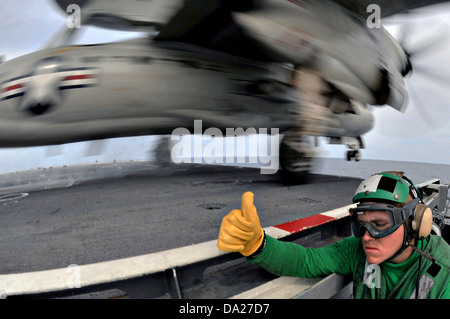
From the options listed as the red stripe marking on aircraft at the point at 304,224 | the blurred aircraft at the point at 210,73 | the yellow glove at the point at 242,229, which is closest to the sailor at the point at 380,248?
the yellow glove at the point at 242,229

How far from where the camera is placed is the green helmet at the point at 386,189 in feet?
5.22

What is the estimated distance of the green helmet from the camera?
1.59 m

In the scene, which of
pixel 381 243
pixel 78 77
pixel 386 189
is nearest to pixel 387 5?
pixel 386 189

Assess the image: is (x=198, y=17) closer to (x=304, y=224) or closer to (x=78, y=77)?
(x=78, y=77)

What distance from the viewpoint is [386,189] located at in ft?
5.30

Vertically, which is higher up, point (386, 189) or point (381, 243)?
point (386, 189)

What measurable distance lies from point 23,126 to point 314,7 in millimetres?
5939

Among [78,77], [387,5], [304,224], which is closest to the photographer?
[304,224]

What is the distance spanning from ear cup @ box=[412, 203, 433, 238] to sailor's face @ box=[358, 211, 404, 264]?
8 cm

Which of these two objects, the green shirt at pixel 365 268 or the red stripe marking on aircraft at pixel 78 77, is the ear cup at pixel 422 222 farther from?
the red stripe marking on aircraft at pixel 78 77

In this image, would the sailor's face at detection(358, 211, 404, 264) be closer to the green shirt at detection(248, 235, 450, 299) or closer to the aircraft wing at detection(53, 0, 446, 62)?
the green shirt at detection(248, 235, 450, 299)

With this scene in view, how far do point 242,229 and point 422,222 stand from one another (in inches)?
40.8
